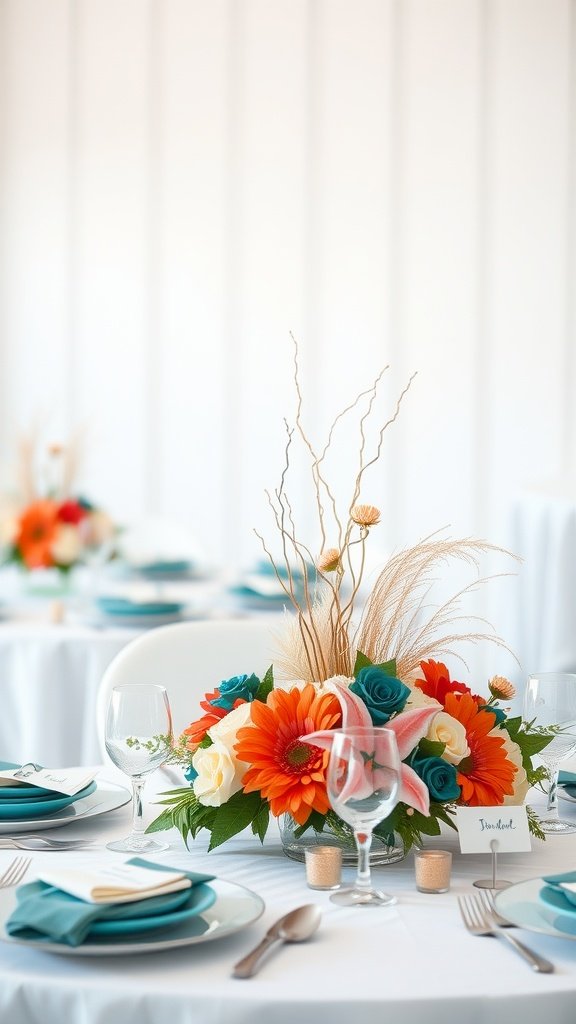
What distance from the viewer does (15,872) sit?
1154 millimetres

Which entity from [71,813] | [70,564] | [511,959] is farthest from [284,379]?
[511,959]

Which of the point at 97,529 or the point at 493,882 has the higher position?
the point at 97,529

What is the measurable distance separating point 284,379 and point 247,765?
4.14 m

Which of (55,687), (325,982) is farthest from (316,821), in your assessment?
(55,687)

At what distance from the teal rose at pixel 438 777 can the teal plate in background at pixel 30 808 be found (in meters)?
0.42

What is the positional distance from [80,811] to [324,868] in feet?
1.19

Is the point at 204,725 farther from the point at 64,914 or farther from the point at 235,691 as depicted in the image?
the point at 64,914

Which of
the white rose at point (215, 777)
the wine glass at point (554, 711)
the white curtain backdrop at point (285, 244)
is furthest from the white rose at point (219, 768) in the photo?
the white curtain backdrop at point (285, 244)

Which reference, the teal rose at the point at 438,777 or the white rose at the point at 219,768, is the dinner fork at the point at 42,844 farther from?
the teal rose at the point at 438,777

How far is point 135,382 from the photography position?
5301 millimetres

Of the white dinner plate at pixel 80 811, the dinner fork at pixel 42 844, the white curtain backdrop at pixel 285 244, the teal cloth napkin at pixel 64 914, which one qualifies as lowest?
the dinner fork at pixel 42 844

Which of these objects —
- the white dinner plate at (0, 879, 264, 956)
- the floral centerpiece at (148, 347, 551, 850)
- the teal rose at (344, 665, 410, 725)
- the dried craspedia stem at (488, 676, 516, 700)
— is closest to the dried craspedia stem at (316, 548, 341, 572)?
the floral centerpiece at (148, 347, 551, 850)

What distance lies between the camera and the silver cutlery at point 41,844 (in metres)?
1.26

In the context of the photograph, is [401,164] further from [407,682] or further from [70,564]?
[407,682]
